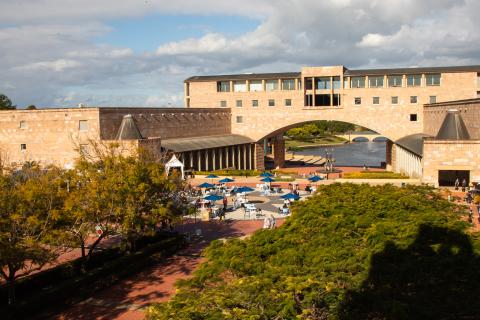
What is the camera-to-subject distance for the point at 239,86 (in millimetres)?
70312

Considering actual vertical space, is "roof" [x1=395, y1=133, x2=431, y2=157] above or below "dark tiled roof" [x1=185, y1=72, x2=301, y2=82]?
below

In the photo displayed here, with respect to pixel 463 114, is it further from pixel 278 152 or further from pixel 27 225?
pixel 27 225

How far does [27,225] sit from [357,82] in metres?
52.1

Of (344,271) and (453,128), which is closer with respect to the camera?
(344,271)

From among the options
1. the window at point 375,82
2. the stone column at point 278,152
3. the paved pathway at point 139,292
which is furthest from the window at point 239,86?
the paved pathway at point 139,292

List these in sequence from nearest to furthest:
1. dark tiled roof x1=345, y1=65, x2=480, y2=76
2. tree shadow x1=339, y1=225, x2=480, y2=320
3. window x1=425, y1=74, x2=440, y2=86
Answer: tree shadow x1=339, y1=225, x2=480, y2=320 < dark tiled roof x1=345, y1=65, x2=480, y2=76 < window x1=425, y1=74, x2=440, y2=86

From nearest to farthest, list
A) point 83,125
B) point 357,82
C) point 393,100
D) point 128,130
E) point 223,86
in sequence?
point 128,130
point 83,125
point 393,100
point 357,82
point 223,86

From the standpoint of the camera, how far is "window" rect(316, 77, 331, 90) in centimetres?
6650

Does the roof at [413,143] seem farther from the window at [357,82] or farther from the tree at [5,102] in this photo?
the tree at [5,102]

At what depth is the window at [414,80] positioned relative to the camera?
206 feet

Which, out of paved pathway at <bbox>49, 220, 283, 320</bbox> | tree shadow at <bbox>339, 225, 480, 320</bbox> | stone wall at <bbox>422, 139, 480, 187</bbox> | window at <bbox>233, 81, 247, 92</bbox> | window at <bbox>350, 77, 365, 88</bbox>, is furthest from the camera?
window at <bbox>233, 81, 247, 92</bbox>

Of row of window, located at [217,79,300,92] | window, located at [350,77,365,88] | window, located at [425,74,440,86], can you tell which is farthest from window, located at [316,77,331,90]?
window, located at [425,74,440,86]

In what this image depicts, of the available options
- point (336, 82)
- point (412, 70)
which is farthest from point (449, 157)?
point (336, 82)

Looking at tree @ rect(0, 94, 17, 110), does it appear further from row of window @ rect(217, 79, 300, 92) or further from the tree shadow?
the tree shadow
